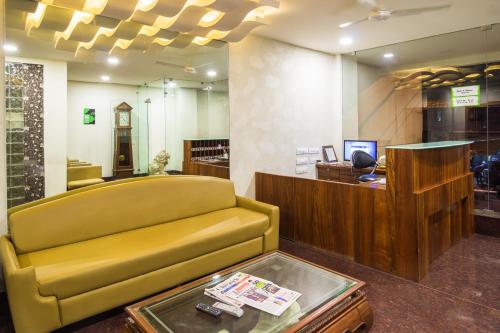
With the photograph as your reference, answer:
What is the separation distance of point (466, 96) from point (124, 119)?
5.25 m

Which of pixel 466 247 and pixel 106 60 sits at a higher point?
pixel 106 60

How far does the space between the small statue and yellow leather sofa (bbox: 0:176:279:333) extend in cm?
27

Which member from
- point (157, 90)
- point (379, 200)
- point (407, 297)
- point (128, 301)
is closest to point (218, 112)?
point (157, 90)

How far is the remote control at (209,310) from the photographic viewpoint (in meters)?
1.79

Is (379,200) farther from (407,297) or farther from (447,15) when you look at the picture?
(447,15)

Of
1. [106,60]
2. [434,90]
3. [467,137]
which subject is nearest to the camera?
[106,60]

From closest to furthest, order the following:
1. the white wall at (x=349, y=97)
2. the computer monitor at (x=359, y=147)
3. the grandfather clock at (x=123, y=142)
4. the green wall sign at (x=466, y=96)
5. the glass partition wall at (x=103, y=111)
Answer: the glass partition wall at (x=103, y=111) → the grandfather clock at (x=123, y=142) → the green wall sign at (x=466, y=96) → the computer monitor at (x=359, y=147) → the white wall at (x=349, y=97)

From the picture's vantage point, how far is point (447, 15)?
12.1 feet

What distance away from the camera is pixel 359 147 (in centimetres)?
532

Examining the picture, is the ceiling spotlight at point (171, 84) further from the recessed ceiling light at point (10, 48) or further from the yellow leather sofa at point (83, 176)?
the recessed ceiling light at point (10, 48)

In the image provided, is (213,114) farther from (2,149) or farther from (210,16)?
(2,149)

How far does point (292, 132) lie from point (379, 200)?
2072 millimetres

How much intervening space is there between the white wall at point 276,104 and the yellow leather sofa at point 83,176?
5.35 feet

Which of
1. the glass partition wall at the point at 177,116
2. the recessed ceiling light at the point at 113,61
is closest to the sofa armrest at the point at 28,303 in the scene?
the glass partition wall at the point at 177,116
